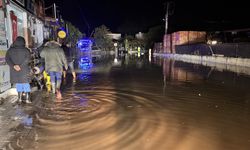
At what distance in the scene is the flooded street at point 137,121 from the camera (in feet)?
16.9

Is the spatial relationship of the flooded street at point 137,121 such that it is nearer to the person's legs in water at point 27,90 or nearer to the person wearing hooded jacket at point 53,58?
the person's legs in water at point 27,90

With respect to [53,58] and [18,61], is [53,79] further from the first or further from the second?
[18,61]

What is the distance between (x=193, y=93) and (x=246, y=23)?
1384 inches

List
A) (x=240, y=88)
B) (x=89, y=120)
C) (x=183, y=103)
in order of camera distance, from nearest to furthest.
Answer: (x=89, y=120), (x=183, y=103), (x=240, y=88)

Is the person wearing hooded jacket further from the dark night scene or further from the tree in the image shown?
the tree

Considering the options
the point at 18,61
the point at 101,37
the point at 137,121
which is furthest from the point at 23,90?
the point at 101,37

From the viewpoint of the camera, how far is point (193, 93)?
34.7 ft

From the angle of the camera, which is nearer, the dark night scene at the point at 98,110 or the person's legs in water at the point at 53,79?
the dark night scene at the point at 98,110

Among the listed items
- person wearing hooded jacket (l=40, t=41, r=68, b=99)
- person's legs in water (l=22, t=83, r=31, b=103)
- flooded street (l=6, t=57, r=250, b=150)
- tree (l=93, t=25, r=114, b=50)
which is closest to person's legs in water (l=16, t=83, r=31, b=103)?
person's legs in water (l=22, t=83, r=31, b=103)

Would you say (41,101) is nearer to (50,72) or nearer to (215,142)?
(50,72)

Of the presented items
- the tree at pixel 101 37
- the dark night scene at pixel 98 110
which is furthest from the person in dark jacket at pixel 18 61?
the tree at pixel 101 37

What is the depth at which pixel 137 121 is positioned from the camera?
260 inches

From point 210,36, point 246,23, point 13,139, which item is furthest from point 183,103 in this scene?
point 246,23

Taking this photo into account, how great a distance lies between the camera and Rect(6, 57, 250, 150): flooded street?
516 cm
